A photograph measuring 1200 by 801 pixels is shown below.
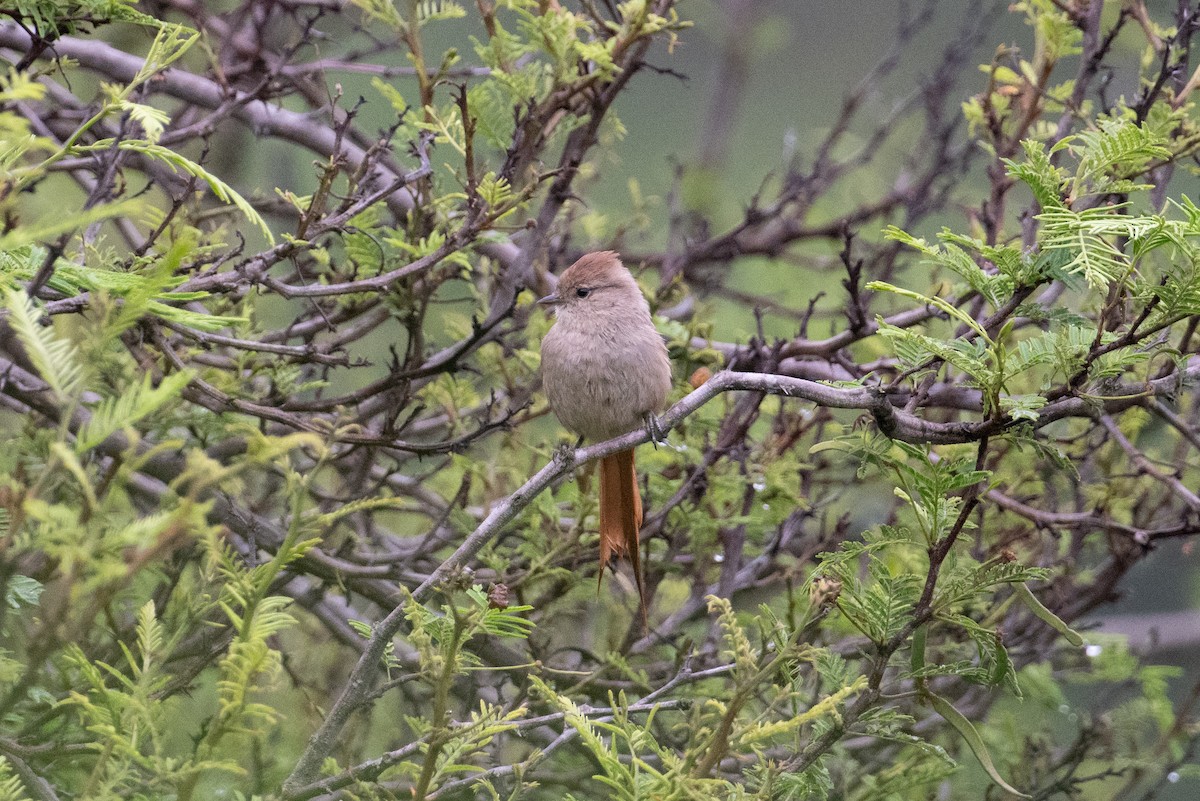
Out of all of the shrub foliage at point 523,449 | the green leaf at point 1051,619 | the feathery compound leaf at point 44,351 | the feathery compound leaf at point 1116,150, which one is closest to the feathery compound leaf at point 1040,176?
the shrub foliage at point 523,449

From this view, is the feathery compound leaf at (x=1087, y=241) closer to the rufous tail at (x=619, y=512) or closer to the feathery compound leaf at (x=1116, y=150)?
the feathery compound leaf at (x=1116, y=150)

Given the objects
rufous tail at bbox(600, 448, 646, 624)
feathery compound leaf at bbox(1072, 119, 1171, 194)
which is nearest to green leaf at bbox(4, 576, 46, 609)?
rufous tail at bbox(600, 448, 646, 624)

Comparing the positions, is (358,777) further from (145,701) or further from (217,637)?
(217,637)

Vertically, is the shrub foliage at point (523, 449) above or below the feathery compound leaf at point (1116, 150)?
below

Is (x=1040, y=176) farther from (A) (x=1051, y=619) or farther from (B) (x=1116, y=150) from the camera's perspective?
(A) (x=1051, y=619)

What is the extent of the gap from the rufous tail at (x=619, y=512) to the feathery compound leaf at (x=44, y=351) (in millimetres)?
1703

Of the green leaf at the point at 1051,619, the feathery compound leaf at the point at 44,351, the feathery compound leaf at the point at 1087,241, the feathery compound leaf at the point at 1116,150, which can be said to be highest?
the feathery compound leaf at the point at 1116,150

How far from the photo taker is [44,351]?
4.57ft

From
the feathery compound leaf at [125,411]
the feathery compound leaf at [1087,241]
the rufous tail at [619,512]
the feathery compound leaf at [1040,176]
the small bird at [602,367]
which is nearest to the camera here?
the feathery compound leaf at [125,411]

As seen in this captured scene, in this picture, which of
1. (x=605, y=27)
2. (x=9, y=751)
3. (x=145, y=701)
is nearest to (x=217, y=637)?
(x=9, y=751)

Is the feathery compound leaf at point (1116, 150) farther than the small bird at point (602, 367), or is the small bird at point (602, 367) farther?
the small bird at point (602, 367)

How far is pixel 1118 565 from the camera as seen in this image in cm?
369

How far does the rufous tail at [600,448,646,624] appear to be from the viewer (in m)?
2.98

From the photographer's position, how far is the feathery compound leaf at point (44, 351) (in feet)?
4.52
